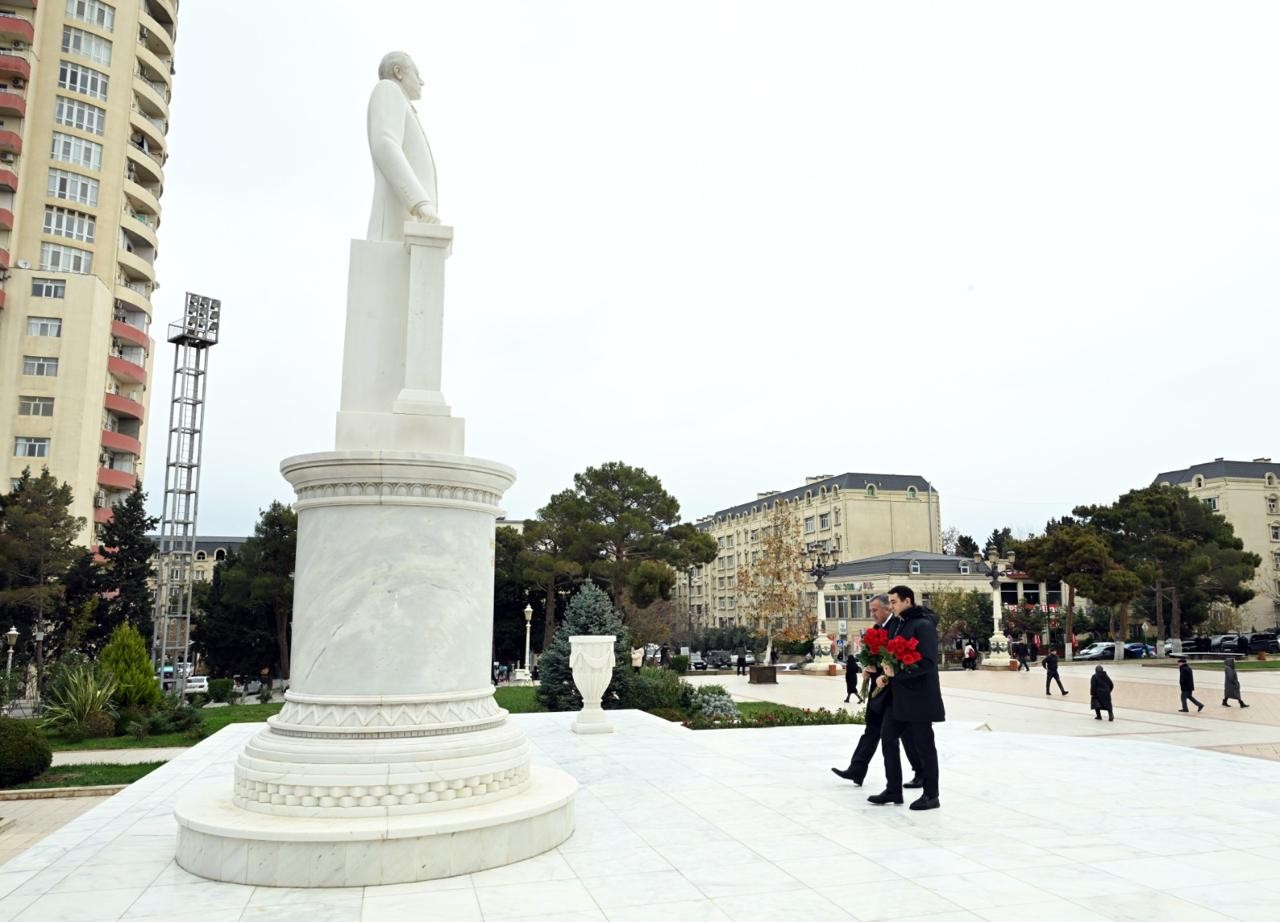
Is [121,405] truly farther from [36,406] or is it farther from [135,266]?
[135,266]

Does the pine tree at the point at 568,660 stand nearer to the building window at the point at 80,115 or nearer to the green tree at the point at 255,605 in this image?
the green tree at the point at 255,605

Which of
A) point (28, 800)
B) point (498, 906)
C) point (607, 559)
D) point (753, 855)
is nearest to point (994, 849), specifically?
point (753, 855)

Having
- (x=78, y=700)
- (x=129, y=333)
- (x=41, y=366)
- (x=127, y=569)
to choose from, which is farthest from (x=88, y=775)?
(x=129, y=333)

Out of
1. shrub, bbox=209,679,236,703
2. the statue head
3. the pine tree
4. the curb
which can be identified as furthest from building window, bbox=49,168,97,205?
the statue head

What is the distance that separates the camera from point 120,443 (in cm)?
4300

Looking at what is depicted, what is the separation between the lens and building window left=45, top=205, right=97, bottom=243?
1625 inches

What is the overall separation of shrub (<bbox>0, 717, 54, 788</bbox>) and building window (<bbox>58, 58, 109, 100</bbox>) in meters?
41.3

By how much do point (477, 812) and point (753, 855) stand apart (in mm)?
1800

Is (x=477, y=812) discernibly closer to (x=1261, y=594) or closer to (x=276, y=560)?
(x=276, y=560)

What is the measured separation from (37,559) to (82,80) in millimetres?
25383

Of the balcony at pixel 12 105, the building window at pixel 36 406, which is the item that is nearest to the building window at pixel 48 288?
the building window at pixel 36 406

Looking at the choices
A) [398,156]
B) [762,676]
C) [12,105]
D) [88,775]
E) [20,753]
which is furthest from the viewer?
[12,105]

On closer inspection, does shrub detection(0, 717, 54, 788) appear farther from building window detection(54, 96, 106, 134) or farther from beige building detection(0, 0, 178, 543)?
building window detection(54, 96, 106, 134)

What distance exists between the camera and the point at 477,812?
5.39 metres
